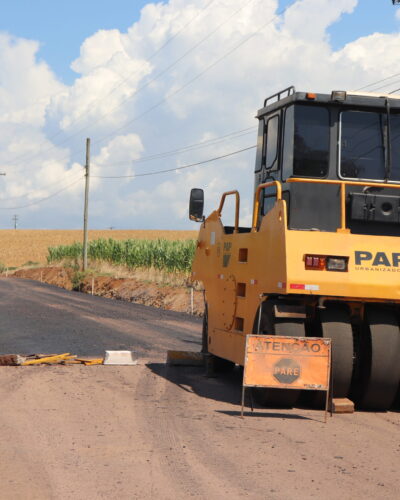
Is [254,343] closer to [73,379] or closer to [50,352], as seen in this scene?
[73,379]

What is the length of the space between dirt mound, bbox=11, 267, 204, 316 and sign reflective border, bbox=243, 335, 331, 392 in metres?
17.7

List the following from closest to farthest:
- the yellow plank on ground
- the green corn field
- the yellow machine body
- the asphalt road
→ 1. the yellow machine body
2. the yellow plank on ground
3. the asphalt road
4. the green corn field

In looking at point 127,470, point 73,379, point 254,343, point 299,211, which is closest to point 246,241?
point 299,211

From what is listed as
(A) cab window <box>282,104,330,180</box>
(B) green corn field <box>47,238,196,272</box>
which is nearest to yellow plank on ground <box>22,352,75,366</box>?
(A) cab window <box>282,104,330,180</box>

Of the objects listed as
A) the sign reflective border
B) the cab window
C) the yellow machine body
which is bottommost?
the sign reflective border

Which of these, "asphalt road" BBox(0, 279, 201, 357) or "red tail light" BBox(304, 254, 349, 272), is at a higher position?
"red tail light" BBox(304, 254, 349, 272)

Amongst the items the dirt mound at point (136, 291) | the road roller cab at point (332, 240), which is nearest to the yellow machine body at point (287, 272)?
the road roller cab at point (332, 240)

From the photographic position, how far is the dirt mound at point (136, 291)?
29986 millimetres

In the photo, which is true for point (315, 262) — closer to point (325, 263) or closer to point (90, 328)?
point (325, 263)

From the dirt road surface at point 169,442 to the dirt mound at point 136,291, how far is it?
15.9 m

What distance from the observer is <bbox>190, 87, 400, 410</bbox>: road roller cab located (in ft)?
29.7

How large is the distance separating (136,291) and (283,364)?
86.5 ft

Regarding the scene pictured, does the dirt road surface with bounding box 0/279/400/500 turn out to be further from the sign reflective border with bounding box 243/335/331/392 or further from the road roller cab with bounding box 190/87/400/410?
the road roller cab with bounding box 190/87/400/410

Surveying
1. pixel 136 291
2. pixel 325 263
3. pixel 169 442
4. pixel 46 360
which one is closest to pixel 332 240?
pixel 325 263
